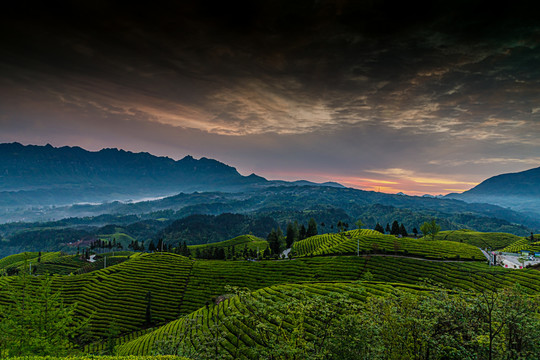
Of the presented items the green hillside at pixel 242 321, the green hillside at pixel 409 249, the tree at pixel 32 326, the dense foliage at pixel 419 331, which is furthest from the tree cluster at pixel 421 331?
the green hillside at pixel 409 249

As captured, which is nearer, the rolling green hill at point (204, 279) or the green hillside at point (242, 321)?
the green hillside at point (242, 321)

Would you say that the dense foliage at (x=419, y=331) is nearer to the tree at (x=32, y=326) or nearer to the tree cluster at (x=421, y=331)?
the tree cluster at (x=421, y=331)

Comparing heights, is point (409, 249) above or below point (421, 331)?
below

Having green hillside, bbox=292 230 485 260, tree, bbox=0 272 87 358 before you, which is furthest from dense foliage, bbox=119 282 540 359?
green hillside, bbox=292 230 485 260

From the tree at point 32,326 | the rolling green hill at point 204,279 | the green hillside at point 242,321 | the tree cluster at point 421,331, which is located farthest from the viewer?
the rolling green hill at point 204,279

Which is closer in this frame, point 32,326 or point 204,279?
point 32,326

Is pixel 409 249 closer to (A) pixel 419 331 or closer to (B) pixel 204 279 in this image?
(B) pixel 204 279

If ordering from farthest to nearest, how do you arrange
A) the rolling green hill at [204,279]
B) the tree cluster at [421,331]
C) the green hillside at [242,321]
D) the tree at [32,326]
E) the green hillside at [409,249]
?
the green hillside at [409,249]
the rolling green hill at [204,279]
the green hillside at [242,321]
the tree at [32,326]
the tree cluster at [421,331]

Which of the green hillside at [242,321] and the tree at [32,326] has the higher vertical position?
the tree at [32,326]

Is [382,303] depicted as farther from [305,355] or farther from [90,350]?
[90,350]

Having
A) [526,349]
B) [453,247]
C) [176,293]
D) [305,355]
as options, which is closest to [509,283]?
[453,247]

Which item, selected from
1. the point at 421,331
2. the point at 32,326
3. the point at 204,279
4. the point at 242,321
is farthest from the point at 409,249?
the point at 32,326

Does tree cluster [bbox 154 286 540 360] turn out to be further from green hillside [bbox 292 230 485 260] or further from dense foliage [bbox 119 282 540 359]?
green hillside [bbox 292 230 485 260]

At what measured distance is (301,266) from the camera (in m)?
83.5
